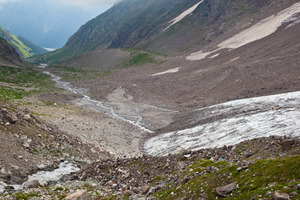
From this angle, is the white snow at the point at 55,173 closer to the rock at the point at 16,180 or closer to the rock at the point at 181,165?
the rock at the point at 16,180

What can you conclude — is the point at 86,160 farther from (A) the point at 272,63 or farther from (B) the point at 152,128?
(A) the point at 272,63

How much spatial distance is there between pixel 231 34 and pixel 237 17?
77.8ft

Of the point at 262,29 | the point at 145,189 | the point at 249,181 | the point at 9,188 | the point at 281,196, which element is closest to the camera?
the point at 281,196

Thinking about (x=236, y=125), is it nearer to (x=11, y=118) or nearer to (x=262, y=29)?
(x=11, y=118)

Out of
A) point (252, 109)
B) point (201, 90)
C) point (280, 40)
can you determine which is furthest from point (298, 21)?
point (252, 109)

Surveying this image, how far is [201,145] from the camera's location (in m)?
31.4

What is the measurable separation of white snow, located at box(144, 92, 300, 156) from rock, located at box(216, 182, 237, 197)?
50.0 feet

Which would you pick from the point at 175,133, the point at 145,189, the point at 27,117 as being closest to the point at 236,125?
the point at 175,133

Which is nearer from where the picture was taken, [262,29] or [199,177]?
[199,177]

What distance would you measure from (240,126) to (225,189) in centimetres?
2193

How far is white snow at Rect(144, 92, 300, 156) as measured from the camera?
1131 inches

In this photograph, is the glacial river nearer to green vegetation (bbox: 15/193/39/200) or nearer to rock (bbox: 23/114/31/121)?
rock (bbox: 23/114/31/121)

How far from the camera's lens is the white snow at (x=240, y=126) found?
28.7 metres

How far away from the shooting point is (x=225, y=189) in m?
11.9
